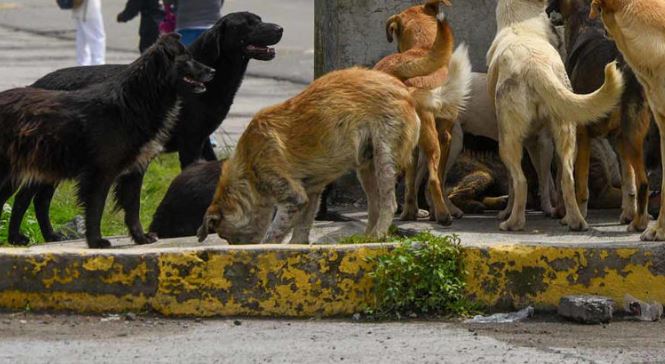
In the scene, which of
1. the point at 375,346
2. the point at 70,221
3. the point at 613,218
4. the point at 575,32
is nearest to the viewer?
the point at 375,346

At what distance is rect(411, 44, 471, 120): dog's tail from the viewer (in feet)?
28.1

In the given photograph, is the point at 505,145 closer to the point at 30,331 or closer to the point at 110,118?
the point at 110,118

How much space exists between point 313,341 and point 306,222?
1864mm

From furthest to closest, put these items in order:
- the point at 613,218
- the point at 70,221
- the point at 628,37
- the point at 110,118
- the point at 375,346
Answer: the point at 70,221, the point at 613,218, the point at 110,118, the point at 628,37, the point at 375,346

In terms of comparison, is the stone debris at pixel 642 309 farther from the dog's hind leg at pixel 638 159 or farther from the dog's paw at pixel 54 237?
the dog's paw at pixel 54 237

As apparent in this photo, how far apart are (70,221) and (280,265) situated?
384cm

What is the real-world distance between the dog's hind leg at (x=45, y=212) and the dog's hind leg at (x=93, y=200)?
120cm

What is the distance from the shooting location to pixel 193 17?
44.4 ft

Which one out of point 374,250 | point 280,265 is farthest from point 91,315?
point 374,250

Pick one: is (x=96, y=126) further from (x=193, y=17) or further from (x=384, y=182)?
(x=193, y=17)

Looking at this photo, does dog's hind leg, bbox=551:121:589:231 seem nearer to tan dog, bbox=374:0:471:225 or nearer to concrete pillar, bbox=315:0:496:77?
tan dog, bbox=374:0:471:225

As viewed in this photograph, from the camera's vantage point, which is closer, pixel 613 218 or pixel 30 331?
pixel 30 331

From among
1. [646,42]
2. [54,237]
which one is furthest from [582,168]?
[54,237]

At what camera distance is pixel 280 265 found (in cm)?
711
